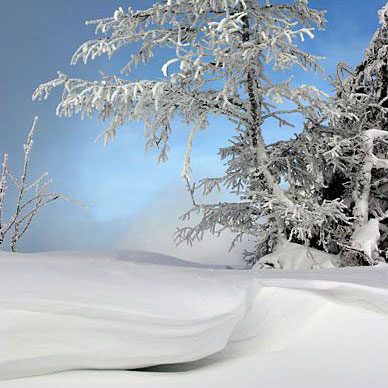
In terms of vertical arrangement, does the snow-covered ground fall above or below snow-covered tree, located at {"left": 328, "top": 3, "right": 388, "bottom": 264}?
below

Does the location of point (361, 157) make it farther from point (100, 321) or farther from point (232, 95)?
point (100, 321)

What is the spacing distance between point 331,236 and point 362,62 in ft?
14.8

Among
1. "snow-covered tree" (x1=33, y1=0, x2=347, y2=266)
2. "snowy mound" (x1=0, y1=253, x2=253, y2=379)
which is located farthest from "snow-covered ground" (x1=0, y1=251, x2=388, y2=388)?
"snow-covered tree" (x1=33, y1=0, x2=347, y2=266)

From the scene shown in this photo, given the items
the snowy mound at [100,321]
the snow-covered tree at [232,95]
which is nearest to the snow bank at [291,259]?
the snow-covered tree at [232,95]

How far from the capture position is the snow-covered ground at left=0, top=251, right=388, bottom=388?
1.57m

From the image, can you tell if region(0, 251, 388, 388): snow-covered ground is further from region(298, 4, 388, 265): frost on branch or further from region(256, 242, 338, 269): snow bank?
region(298, 4, 388, 265): frost on branch

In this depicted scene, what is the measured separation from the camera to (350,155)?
8.73 meters

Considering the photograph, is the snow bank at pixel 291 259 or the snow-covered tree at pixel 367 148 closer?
the snow bank at pixel 291 259

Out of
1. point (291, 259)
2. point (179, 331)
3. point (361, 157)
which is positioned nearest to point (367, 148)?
point (361, 157)

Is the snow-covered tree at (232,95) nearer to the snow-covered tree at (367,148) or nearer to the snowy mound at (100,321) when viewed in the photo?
the snow-covered tree at (367,148)

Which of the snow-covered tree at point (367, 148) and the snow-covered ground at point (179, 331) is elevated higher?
the snow-covered tree at point (367, 148)

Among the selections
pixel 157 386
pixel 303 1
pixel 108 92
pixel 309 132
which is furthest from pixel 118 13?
pixel 157 386

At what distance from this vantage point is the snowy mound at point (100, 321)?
1576 millimetres

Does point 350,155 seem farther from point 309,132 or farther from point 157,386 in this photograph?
point 157,386
